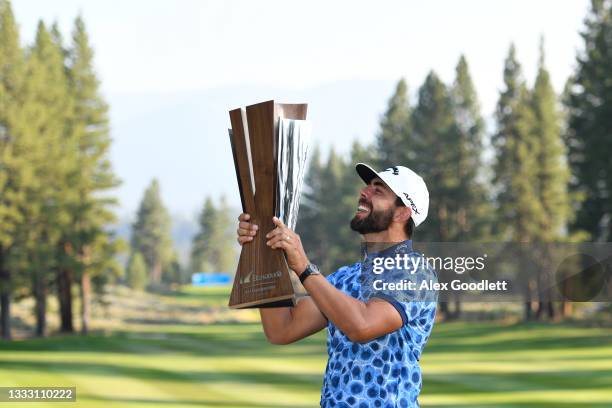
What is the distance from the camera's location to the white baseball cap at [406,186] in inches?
185

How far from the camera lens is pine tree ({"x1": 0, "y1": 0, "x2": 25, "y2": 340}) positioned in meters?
47.0

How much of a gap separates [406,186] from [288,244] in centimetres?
86

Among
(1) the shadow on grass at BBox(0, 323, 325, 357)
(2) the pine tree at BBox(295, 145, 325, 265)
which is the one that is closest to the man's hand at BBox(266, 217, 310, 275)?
(1) the shadow on grass at BBox(0, 323, 325, 357)

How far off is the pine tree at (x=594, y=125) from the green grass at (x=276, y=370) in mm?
5376

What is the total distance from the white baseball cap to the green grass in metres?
15.7

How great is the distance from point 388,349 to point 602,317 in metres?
50.4

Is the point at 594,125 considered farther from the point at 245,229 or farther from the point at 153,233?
the point at 153,233

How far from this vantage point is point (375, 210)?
15.5 feet

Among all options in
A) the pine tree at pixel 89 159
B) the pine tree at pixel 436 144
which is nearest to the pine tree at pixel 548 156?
the pine tree at pixel 436 144

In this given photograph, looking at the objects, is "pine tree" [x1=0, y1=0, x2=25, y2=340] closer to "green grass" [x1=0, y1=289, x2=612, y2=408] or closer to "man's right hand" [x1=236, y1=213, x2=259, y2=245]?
"green grass" [x1=0, y1=289, x2=612, y2=408]

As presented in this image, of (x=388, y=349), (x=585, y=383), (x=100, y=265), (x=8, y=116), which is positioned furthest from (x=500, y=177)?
(x=388, y=349)

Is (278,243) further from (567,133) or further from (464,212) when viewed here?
(464,212)

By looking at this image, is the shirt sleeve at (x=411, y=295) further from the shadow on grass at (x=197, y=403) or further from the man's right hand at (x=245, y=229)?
the shadow on grass at (x=197, y=403)

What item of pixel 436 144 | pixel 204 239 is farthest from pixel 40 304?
pixel 204 239
